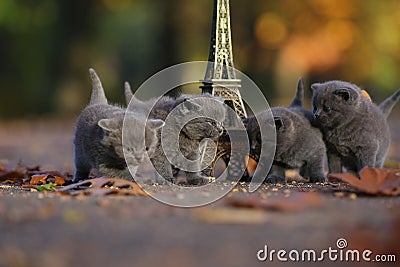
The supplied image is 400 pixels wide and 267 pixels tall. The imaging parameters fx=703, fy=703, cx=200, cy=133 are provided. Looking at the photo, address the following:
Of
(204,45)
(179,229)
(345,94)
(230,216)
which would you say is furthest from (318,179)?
(204,45)

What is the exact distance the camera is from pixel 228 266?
3633 mm

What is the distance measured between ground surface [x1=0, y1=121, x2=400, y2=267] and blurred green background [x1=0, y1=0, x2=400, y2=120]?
1602cm

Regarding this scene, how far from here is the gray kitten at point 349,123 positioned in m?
7.12

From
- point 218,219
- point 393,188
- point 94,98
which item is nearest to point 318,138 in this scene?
point 393,188

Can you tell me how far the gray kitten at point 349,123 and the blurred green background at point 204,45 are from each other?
1381 cm

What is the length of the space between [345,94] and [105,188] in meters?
2.75

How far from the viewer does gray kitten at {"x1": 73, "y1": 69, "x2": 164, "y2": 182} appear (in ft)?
21.0

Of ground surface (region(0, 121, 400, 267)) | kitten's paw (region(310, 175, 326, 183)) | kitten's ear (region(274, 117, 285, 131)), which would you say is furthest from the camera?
kitten's paw (region(310, 175, 326, 183))

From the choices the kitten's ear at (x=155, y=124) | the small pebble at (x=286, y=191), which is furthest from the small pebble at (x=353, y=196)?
the kitten's ear at (x=155, y=124)

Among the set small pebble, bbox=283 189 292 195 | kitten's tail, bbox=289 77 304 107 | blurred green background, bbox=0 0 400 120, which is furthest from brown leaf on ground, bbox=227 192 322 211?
blurred green background, bbox=0 0 400 120

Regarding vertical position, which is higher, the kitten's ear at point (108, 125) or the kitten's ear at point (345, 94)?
the kitten's ear at point (345, 94)

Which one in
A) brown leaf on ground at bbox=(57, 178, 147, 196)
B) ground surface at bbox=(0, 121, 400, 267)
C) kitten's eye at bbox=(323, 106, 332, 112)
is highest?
kitten's eye at bbox=(323, 106, 332, 112)

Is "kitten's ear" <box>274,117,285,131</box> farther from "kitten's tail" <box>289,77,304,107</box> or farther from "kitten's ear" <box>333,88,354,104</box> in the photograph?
"kitten's tail" <box>289,77,304,107</box>

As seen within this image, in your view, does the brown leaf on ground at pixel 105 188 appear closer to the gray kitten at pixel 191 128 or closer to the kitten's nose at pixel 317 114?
the gray kitten at pixel 191 128
